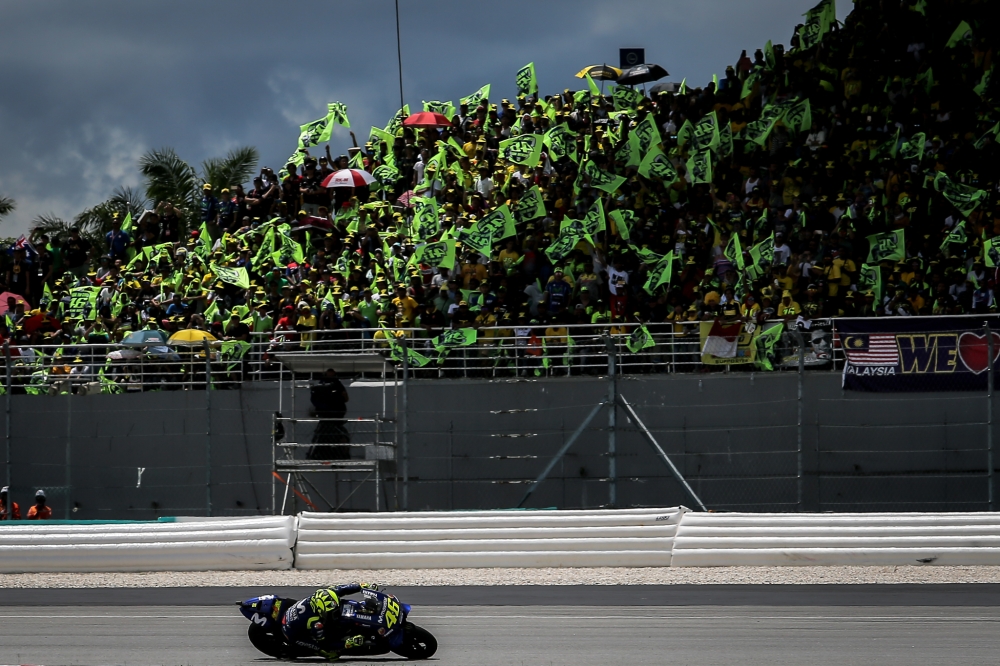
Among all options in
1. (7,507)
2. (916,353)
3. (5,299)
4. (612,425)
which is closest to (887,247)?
(916,353)

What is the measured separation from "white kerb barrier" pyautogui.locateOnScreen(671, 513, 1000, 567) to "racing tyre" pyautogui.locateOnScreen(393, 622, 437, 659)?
587cm

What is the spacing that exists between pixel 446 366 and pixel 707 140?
5604mm

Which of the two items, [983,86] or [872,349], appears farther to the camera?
[983,86]

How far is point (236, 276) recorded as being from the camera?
21.9 m

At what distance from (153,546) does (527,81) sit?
13.0 m

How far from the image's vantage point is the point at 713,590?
12.3 m

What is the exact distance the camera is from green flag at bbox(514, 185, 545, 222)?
65.5ft

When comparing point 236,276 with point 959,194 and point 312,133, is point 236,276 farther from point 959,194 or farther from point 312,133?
point 959,194

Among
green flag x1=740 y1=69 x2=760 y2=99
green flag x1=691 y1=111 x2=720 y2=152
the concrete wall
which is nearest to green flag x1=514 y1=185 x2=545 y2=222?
green flag x1=691 y1=111 x2=720 y2=152

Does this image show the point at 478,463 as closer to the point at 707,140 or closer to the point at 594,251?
the point at 594,251

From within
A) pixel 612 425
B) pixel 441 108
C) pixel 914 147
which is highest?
pixel 441 108

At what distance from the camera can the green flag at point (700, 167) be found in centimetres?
1961

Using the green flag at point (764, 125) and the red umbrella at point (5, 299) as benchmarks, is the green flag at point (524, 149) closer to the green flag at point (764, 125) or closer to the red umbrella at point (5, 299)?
the green flag at point (764, 125)

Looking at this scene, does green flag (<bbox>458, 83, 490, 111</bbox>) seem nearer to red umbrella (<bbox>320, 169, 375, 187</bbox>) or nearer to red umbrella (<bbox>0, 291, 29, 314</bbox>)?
red umbrella (<bbox>320, 169, 375, 187</bbox>)
